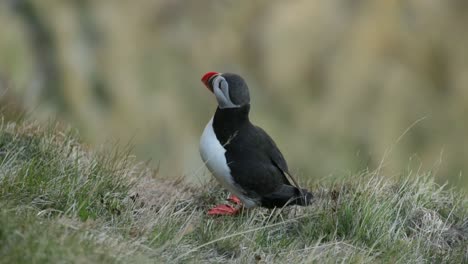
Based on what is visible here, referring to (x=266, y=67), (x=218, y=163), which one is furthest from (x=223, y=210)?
(x=266, y=67)

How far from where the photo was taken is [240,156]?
6188 millimetres

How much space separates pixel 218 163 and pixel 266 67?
126ft

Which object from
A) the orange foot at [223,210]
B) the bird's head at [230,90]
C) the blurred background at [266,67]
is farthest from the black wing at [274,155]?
the blurred background at [266,67]

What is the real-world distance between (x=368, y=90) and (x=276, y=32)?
6.40 m

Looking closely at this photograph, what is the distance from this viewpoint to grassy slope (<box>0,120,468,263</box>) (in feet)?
15.1

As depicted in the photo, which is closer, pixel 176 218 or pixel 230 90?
pixel 176 218

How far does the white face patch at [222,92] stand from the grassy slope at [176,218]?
821 mm

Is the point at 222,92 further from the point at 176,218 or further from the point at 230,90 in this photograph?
the point at 176,218

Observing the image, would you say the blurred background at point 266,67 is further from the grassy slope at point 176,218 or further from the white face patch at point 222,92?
the white face patch at point 222,92

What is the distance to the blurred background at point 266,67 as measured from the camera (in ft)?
117

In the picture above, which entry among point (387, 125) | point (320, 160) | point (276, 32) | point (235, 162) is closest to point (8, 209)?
point (235, 162)

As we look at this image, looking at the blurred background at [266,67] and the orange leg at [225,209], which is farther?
the blurred background at [266,67]

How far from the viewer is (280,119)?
135 ft

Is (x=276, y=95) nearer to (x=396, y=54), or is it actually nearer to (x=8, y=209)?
(x=396, y=54)
